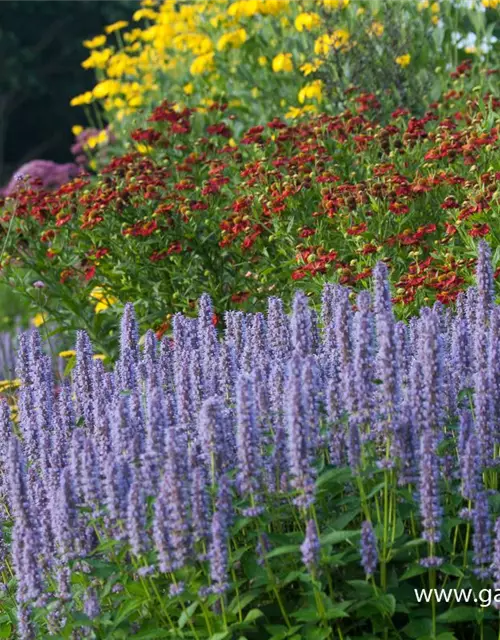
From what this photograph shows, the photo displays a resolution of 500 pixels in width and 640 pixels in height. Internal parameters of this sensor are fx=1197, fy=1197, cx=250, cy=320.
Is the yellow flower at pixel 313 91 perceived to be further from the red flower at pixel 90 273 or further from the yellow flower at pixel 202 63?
the red flower at pixel 90 273

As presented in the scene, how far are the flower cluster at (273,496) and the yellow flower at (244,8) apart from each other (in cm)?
646

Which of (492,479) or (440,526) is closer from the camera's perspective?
(440,526)

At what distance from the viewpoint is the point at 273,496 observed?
3.39 metres

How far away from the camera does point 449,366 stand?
159 inches

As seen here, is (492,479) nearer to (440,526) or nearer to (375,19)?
(440,526)

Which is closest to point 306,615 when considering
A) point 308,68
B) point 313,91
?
point 313,91

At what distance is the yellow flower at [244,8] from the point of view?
9773 mm

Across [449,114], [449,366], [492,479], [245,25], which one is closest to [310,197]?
[449,114]

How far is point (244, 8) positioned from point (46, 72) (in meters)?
16.2

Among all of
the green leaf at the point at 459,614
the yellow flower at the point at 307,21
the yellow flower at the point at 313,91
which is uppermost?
the yellow flower at the point at 307,21

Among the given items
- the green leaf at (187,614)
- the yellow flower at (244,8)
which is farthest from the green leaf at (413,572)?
the yellow flower at (244,8)

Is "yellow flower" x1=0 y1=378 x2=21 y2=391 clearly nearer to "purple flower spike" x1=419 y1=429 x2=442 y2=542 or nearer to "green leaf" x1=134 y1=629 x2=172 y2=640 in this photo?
"green leaf" x1=134 y1=629 x2=172 y2=640

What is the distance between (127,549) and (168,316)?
3666 millimetres

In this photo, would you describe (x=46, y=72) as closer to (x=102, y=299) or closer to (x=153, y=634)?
(x=102, y=299)
